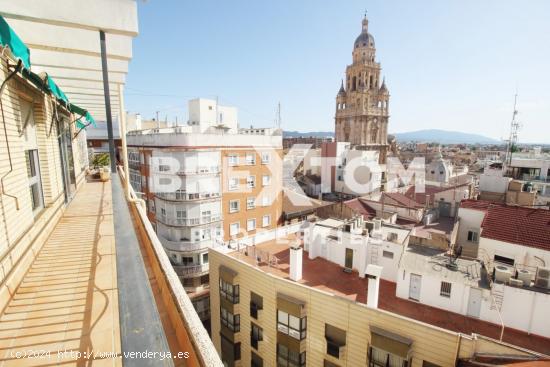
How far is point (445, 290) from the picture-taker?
29.3 ft

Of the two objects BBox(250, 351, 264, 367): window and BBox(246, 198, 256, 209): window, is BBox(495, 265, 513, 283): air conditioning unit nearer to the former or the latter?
BBox(250, 351, 264, 367): window

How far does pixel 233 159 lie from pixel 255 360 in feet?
40.9

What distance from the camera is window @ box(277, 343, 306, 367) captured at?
9.63 m

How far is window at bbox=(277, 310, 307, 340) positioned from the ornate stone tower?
43.0 metres

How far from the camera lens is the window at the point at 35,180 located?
493 cm

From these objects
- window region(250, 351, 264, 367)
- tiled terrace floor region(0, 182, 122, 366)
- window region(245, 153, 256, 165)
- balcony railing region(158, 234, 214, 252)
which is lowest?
window region(250, 351, 264, 367)

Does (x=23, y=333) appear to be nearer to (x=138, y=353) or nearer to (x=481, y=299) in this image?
(x=138, y=353)

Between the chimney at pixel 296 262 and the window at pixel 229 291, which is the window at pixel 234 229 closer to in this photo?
the window at pixel 229 291

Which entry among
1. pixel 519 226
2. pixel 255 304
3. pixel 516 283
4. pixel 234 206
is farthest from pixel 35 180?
pixel 519 226

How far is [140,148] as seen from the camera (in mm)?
20922

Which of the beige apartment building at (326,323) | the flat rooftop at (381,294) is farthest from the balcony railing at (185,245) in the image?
the flat rooftop at (381,294)

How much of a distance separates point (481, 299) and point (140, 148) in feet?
73.5

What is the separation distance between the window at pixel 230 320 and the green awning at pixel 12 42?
1139cm

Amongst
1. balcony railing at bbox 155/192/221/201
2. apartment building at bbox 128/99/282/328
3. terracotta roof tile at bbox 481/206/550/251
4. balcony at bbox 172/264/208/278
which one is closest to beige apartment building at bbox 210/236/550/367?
terracotta roof tile at bbox 481/206/550/251
